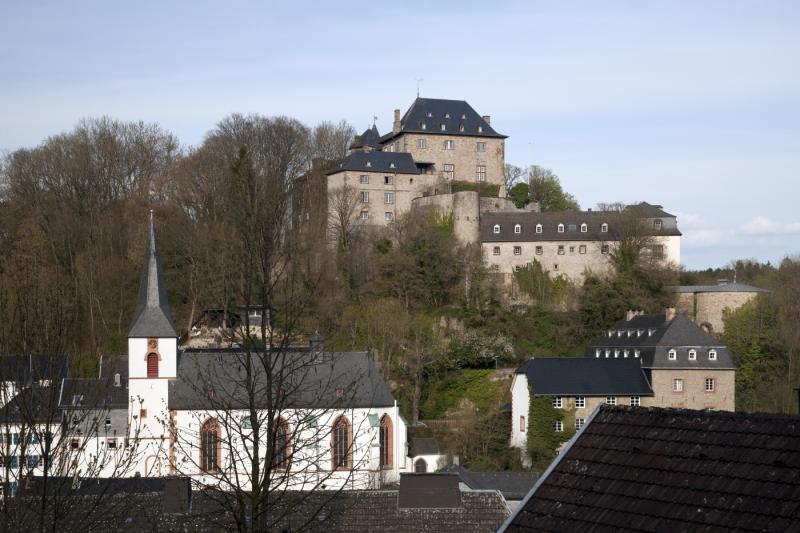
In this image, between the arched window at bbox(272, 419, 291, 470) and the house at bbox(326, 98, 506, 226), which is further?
the house at bbox(326, 98, 506, 226)

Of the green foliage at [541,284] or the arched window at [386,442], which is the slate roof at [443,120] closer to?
the green foliage at [541,284]

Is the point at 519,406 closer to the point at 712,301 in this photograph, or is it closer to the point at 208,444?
the point at 712,301

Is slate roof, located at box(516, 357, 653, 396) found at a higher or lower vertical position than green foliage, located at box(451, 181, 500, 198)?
lower

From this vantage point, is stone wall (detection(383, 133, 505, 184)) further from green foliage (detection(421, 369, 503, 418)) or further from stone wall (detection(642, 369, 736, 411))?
stone wall (detection(642, 369, 736, 411))

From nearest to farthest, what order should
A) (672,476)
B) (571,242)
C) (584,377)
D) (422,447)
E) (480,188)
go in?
1. (672,476)
2. (422,447)
3. (584,377)
4. (571,242)
5. (480,188)

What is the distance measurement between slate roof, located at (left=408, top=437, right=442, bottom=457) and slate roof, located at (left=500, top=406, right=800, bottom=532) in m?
33.0

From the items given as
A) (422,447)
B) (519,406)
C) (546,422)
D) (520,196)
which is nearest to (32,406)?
(422,447)

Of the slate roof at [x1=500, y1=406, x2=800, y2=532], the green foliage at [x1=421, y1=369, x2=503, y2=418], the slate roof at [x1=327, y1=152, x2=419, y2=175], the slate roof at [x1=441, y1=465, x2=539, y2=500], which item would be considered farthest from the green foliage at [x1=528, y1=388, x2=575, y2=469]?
the slate roof at [x1=500, y1=406, x2=800, y2=532]

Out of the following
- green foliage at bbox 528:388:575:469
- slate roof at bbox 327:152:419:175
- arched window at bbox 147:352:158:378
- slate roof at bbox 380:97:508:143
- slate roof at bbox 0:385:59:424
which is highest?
slate roof at bbox 380:97:508:143

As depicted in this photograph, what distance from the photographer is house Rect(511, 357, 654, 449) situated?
4406cm

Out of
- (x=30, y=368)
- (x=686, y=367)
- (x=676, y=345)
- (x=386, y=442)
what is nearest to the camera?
(x=30, y=368)

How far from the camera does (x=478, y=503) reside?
79.3 feet

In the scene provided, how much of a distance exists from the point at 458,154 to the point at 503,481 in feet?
118

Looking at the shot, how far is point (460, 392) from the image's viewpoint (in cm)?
4900
